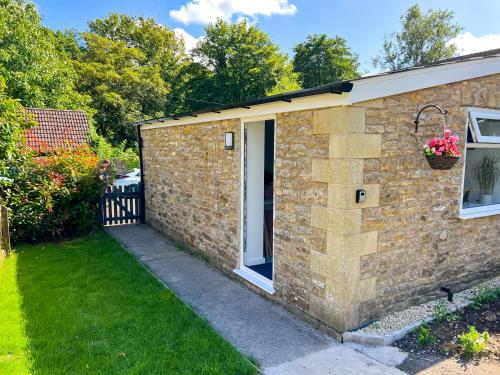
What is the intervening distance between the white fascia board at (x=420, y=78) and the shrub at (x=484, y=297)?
3.10 metres

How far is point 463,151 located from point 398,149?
1.47m

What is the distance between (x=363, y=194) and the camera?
405 centimetres

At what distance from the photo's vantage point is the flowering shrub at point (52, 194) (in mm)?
8117

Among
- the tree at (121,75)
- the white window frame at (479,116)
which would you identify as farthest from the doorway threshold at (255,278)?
the tree at (121,75)

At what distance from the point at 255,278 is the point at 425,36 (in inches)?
1434

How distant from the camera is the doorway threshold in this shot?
5.38m

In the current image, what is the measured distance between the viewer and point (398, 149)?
→ 14.3 ft

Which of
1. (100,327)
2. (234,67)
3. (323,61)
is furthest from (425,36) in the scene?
(100,327)

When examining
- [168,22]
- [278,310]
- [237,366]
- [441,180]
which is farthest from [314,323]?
[168,22]

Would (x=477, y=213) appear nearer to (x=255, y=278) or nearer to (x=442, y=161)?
(x=442, y=161)

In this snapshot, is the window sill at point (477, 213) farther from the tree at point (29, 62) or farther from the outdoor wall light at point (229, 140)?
the tree at point (29, 62)

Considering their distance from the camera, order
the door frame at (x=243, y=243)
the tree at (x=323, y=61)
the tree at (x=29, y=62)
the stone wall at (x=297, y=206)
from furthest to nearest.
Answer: the tree at (x=323, y=61)
the tree at (x=29, y=62)
the door frame at (x=243, y=243)
the stone wall at (x=297, y=206)

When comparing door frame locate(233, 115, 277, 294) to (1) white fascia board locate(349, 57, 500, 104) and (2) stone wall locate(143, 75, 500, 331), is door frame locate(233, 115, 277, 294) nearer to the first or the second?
(2) stone wall locate(143, 75, 500, 331)

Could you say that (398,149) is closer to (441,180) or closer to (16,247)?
(441,180)
